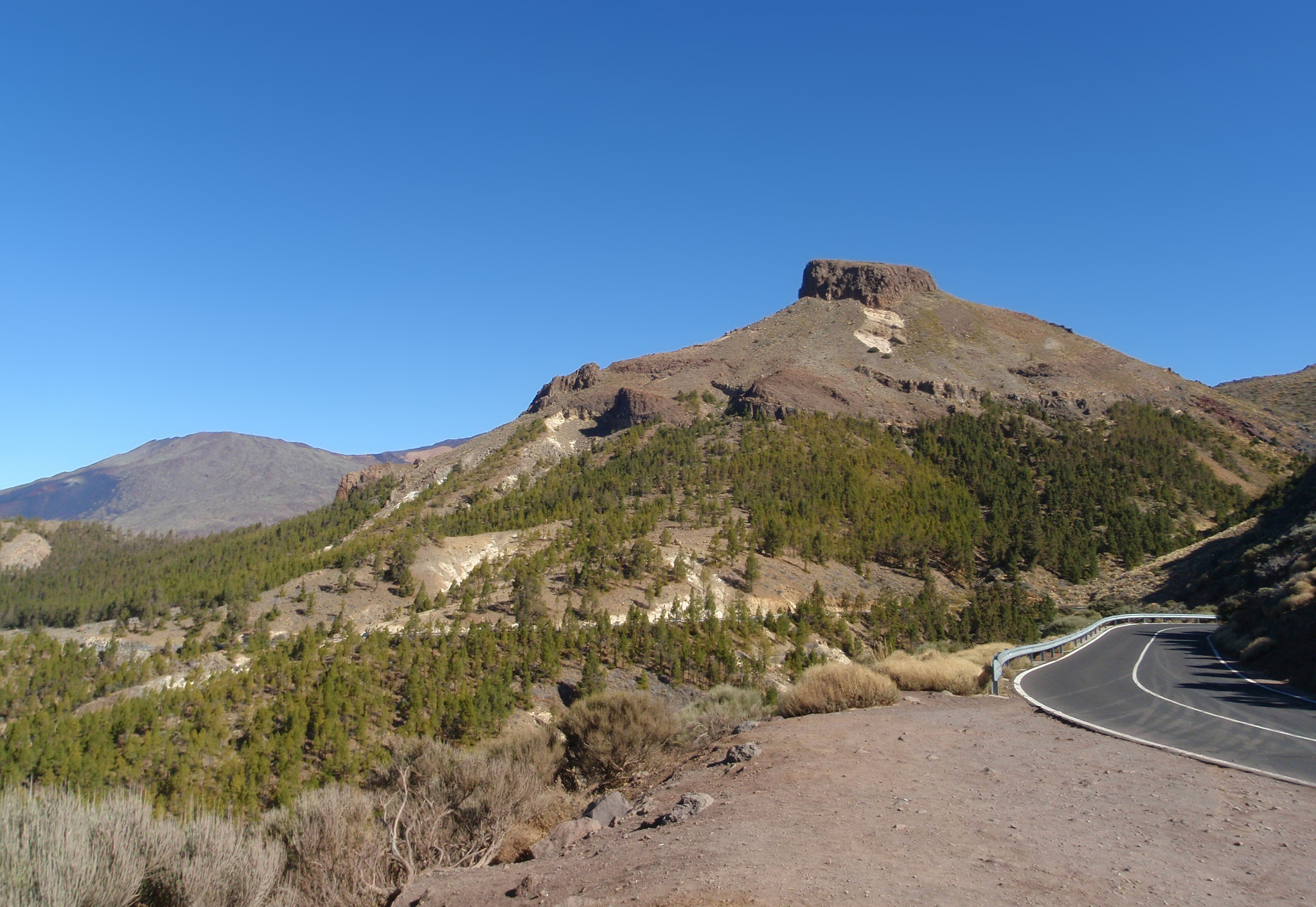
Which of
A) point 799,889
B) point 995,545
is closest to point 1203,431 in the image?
point 995,545

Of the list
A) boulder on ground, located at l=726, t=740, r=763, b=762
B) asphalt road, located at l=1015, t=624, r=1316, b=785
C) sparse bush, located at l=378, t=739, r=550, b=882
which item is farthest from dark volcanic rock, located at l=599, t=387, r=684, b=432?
sparse bush, located at l=378, t=739, r=550, b=882

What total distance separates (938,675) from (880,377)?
215ft

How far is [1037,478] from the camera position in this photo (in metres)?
61.0

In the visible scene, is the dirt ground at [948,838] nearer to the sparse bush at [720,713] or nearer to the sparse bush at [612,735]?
the sparse bush at [612,735]

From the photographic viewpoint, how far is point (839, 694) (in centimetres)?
1272

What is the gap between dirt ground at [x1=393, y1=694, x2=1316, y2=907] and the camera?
4898mm

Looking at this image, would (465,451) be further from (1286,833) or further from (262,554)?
(1286,833)

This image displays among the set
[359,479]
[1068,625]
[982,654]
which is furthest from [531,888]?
[359,479]

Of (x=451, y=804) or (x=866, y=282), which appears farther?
(x=866, y=282)

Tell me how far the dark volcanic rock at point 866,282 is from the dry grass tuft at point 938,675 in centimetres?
8723

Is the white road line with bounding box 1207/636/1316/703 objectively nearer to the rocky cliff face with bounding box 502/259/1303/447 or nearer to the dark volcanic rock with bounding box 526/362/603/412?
the rocky cliff face with bounding box 502/259/1303/447

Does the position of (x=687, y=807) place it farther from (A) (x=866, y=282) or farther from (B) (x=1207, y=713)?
(A) (x=866, y=282)

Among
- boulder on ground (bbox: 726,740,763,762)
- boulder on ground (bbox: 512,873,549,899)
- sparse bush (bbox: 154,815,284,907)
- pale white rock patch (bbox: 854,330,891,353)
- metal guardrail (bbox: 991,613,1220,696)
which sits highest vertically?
pale white rock patch (bbox: 854,330,891,353)

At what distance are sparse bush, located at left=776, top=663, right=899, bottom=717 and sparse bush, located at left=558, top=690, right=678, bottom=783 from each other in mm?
2501
